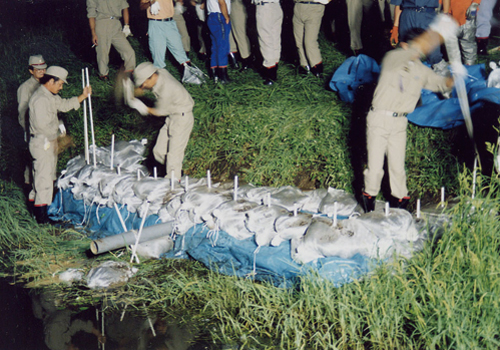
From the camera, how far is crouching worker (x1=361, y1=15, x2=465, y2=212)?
5133 mm

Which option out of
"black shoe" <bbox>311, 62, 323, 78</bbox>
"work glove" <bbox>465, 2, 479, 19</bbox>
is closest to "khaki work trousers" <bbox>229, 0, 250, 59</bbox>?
"black shoe" <bbox>311, 62, 323, 78</bbox>

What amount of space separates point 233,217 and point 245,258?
0.39 m

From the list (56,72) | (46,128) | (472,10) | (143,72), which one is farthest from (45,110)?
(472,10)

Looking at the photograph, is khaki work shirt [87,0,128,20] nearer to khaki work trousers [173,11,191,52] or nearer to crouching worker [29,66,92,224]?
khaki work trousers [173,11,191,52]

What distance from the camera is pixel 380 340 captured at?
3.88m

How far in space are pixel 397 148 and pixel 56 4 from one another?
1091cm

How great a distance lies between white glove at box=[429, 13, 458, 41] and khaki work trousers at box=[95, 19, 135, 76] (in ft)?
15.2

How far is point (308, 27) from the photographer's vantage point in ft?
25.4

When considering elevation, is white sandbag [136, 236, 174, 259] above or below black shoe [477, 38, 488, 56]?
below

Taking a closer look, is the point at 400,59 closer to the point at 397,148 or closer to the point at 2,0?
the point at 397,148

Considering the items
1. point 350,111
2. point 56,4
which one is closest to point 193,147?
point 350,111

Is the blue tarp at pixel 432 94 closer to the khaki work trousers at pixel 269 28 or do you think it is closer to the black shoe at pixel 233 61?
the khaki work trousers at pixel 269 28

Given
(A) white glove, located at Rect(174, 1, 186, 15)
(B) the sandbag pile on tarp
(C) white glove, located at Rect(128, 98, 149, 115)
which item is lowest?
(B) the sandbag pile on tarp

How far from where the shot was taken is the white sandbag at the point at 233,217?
17.3 feet
